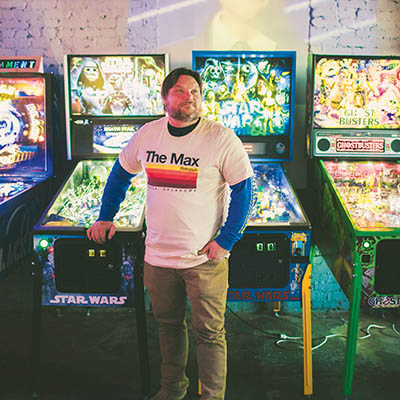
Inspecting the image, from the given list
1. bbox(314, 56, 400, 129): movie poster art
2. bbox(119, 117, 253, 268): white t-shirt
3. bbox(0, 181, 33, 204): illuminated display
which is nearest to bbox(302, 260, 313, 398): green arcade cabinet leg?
bbox(119, 117, 253, 268): white t-shirt

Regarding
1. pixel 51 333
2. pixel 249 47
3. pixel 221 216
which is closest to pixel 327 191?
pixel 221 216

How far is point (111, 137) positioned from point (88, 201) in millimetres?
474

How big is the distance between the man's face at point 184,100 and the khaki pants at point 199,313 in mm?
628

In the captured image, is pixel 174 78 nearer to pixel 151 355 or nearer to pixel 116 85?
pixel 116 85

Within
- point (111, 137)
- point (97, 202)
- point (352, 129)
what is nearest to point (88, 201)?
point (97, 202)

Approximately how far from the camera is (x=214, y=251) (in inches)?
79.3

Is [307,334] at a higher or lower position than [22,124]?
lower

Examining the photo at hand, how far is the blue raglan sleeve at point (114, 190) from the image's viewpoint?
2252mm

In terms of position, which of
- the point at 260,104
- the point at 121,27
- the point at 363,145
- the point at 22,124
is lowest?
the point at 363,145

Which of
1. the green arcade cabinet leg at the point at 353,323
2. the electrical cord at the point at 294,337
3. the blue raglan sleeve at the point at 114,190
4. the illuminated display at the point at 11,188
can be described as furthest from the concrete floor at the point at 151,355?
the blue raglan sleeve at the point at 114,190

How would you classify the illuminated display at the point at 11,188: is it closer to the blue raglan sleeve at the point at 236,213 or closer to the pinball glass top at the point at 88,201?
the pinball glass top at the point at 88,201

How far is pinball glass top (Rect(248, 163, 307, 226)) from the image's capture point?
8.06 feet

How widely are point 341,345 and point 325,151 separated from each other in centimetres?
119

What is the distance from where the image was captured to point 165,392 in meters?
2.25
